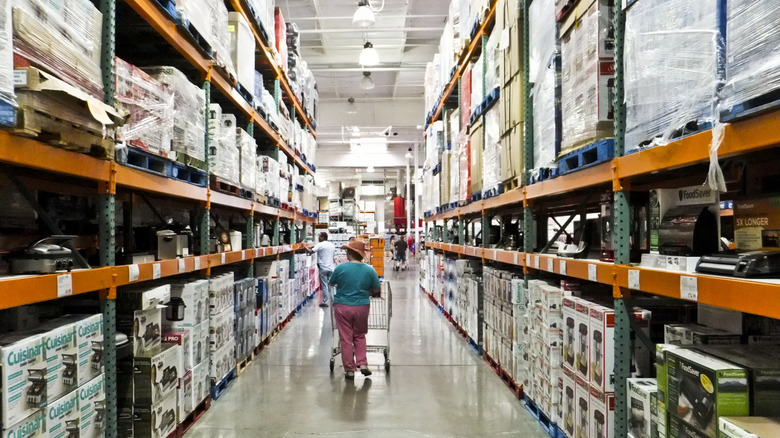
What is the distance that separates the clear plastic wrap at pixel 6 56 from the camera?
1977mm

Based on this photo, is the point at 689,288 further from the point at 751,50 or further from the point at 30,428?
the point at 30,428

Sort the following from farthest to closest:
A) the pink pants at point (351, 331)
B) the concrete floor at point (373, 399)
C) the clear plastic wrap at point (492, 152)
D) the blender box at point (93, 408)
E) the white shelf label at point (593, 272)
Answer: the pink pants at point (351, 331), the clear plastic wrap at point (492, 152), the concrete floor at point (373, 399), the white shelf label at point (593, 272), the blender box at point (93, 408)

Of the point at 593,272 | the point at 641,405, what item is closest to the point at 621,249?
the point at 593,272

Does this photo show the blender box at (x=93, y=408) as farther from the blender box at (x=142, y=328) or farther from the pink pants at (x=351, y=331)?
the pink pants at (x=351, y=331)

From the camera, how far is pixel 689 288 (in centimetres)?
224

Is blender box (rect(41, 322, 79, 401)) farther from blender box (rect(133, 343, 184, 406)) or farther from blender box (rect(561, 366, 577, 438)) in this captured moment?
blender box (rect(561, 366, 577, 438))

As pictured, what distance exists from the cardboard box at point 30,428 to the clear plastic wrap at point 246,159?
3.90 meters

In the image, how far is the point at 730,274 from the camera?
204 centimetres

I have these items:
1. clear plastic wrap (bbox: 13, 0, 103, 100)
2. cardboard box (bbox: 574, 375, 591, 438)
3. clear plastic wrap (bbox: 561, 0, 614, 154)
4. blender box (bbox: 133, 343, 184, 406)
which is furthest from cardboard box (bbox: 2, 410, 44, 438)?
clear plastic wrap (bbox: 561, 0, 614, 154)

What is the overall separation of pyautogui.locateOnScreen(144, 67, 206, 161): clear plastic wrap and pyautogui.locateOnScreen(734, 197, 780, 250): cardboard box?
380 cm

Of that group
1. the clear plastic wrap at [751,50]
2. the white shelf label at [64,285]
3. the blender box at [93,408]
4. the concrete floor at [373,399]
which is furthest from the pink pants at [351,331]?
the clear plastic wrap at [751,50]

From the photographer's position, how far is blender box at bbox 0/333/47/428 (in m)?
2.07

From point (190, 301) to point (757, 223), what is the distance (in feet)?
13.0

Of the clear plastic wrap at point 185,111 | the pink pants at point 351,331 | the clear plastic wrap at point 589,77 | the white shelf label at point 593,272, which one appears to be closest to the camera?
the clear plastic wrap at point 589,77
